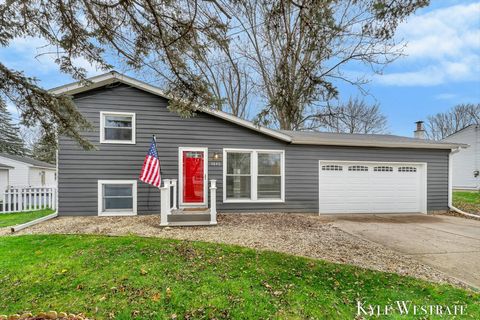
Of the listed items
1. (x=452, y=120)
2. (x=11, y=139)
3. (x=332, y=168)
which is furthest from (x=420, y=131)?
(x=11, y=139)

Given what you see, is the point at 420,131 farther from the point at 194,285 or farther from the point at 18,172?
the point at 18,172

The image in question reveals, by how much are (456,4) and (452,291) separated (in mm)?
5015

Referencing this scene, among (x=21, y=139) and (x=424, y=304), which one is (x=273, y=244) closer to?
(x=424, y=304)

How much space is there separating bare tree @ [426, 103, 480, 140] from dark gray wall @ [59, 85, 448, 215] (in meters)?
32.0

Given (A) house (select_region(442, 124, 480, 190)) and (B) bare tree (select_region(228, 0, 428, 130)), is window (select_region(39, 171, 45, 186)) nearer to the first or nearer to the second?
(B) bare tree (select_region(228, 0, 428, 130))

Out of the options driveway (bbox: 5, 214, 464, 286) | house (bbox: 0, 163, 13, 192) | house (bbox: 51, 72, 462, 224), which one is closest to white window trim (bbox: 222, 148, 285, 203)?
house (bbox: 51, 72, 462, 224)

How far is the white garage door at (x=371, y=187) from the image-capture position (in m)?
8.91

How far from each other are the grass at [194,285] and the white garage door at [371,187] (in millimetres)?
5210

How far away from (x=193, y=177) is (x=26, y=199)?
6.78 meters

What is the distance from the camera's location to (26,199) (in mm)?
9547

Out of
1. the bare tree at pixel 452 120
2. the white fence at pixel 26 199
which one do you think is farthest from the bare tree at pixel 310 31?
the bare tree at pixel 452 120

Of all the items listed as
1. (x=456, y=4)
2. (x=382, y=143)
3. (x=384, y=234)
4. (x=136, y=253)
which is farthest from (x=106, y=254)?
(x=382, y=143)

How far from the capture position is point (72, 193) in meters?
7.42

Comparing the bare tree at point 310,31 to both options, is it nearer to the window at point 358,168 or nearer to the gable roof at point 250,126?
the gable roof at point 250,126
